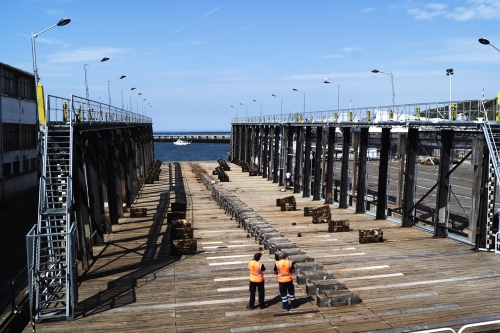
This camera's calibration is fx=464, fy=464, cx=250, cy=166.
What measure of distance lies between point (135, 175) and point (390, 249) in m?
30.7

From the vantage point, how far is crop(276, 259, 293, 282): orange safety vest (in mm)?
14352

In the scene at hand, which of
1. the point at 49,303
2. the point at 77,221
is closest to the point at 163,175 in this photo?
the point at 77,221

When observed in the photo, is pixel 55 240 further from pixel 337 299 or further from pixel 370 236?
pixel 370 236

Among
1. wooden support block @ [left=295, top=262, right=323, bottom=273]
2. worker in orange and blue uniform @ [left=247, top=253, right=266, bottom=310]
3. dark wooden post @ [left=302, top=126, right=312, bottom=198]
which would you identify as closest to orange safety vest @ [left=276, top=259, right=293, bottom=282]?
worker in orange and blue uniform @ [left=247, top=253, right=266, bottom=310]

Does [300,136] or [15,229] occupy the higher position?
[300,136]

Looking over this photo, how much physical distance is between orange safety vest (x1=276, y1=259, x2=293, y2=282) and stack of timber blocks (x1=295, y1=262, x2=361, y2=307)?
1653 mm

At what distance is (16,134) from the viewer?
4669 centimetres

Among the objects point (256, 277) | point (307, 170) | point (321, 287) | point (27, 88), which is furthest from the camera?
point (27, 88)

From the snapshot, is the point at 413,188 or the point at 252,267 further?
the point at 413,188

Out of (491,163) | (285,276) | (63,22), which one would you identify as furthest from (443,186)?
(63,22)

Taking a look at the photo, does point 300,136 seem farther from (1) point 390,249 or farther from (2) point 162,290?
(2) point 162,290

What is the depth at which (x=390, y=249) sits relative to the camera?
→ 75.2ft

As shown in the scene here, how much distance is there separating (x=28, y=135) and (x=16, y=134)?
474 cm

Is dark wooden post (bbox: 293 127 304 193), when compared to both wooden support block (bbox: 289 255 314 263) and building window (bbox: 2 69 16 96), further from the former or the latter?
building window (bbox: 2 69 16 96)
